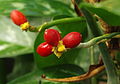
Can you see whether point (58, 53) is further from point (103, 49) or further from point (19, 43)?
point (19, 43)

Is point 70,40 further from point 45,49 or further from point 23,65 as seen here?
point 23,65

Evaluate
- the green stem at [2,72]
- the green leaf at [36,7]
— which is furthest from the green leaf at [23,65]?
the green leaf at [36,7]

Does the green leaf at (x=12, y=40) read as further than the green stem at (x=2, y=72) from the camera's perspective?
No

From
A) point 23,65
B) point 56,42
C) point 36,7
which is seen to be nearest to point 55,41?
point 56,42

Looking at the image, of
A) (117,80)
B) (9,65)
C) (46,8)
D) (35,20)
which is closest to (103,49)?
(117,80)

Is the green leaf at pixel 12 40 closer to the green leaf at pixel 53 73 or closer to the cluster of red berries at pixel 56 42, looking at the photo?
the green leaf at pixel 53 73

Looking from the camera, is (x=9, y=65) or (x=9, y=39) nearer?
(x=9, y=39)

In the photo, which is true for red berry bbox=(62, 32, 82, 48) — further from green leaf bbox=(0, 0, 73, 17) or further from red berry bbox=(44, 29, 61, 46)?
green leaf bbox=(0, 0, 73, 17)
